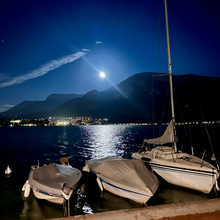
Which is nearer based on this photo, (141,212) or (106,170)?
(141,212)

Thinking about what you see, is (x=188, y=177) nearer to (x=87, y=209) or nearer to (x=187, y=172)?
(x=187, y=172)

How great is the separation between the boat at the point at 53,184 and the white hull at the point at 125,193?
2.30 metres

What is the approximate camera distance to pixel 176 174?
46.5 feet

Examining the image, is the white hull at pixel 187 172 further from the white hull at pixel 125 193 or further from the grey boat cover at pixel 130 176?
the white hull at pixel 125 193

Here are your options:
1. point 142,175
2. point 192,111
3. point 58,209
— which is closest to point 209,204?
point 142,175

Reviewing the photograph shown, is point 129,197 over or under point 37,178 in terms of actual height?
under

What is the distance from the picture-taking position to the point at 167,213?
4.39 m

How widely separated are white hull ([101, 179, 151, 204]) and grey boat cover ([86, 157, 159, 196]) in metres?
0.28

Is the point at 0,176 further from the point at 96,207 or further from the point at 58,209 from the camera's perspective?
the point at 96,207

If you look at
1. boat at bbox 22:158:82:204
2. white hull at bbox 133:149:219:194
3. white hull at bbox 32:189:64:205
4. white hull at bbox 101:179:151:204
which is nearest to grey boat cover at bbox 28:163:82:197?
boat at bbox 22:158:82:204

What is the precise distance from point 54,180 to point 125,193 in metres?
4.88

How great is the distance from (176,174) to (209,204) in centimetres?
1006

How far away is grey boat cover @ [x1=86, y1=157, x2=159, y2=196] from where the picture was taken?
11141 millimetres

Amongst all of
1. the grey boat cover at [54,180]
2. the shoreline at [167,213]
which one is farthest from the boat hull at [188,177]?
the shoreline at [167,213]
